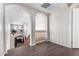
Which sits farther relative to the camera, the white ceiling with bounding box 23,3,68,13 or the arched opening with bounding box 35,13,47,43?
the arched opening with bounding box 35,13,47,43

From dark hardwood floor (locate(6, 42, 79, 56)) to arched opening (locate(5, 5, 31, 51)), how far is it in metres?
0.09

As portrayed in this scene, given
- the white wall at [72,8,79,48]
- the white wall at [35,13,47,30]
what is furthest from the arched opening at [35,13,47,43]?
the white wall at [72,8,79,48]

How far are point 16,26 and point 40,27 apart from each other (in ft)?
1.30

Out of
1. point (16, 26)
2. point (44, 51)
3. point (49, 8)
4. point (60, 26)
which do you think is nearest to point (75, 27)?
point (60, 26)

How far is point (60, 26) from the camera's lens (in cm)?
163

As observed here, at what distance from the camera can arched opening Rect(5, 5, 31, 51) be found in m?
1.58

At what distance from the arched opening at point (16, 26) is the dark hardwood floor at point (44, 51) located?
3.6 inches

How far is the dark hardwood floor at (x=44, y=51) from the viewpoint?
1571 millimetres

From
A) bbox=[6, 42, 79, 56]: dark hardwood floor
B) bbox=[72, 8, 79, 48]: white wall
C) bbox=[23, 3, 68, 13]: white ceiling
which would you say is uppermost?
bbox=[23, 3, 68, 13]: white ceiling

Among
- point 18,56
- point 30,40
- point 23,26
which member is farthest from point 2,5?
point 18,56

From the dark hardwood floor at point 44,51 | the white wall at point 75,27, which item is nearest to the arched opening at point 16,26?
the dark hardwood floor at point 44,51

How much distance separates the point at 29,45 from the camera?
1.67 metres

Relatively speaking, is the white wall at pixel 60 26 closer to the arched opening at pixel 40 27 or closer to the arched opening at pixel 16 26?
the arched opening at pixel 40 27

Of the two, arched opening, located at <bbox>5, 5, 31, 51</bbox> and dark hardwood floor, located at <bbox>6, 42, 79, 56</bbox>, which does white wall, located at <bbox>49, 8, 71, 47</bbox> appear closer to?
dark hardwood floor, located at <bbox>6, 42, 79, 56</bbox>
